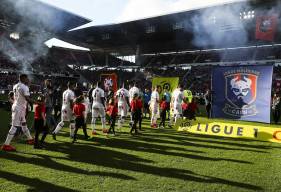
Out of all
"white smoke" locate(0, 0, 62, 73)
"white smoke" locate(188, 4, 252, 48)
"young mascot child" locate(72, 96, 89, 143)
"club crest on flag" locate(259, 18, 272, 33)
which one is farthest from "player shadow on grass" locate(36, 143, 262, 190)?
"club crest on flag" locate(259, 18, 272, 33)

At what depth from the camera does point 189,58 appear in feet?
187

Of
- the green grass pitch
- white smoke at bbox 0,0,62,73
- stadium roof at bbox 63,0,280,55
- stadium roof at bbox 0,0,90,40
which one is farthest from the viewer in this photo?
stadium roof at bbox 63,0,280,55

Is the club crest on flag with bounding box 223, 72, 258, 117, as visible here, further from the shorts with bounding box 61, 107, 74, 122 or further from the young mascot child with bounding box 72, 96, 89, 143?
the shorts with bounding box 61, 107, 74, 122

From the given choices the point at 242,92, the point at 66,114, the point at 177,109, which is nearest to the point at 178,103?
Result: the point at 177,109

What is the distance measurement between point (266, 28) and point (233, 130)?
33.5m

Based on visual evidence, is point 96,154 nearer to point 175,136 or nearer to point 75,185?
point 75,185

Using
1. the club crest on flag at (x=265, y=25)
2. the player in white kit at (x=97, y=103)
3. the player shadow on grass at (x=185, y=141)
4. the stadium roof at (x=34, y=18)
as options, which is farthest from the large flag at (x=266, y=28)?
the player in white kit at (x=97, y=103)

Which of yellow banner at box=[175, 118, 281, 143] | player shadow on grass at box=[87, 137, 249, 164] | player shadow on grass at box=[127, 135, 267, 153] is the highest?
yellow banner at box=[175, 118, 281, 143]

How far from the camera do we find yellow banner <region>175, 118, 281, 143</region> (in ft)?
39.1

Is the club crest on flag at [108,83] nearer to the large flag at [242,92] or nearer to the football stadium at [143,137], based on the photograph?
the football stadium at [143,137]

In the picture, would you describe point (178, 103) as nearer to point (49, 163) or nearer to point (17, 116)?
point (17, 116)

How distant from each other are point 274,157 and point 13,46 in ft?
150

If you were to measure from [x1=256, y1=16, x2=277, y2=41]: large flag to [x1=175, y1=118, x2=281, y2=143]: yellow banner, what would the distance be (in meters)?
31.6

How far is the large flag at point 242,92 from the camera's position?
41.6ft
